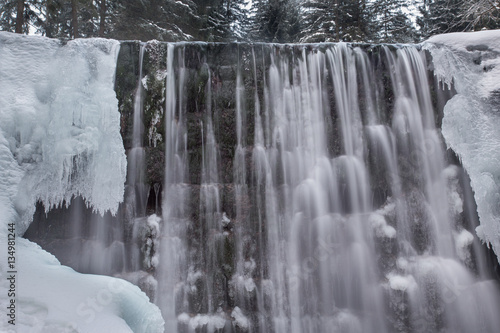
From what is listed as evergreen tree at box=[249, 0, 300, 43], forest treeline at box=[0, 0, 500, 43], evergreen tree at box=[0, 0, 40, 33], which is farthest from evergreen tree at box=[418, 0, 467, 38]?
evergreen tree at box=[0, 0, 40, 33]

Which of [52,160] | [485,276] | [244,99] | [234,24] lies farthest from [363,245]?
[234,24]

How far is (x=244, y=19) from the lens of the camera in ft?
48.0

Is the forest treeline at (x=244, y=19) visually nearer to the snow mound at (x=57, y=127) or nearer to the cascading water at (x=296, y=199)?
the snow mound at (x=57, y=127)

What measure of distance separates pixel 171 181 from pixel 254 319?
225 cm

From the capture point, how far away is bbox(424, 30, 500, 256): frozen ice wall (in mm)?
5215

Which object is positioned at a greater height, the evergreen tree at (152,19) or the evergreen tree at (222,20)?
the evergreen tree at (222,20)

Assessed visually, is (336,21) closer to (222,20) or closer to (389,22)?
(389,22)

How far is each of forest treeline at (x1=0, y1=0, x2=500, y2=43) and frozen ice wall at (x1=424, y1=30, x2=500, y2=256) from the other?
3.87m

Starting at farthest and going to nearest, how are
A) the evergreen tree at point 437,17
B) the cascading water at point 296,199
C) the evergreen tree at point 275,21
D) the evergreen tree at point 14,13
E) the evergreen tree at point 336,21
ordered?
the evergreen tree at point 275,21, the evergreen tree at point 437,17, the evergreen tree at point 336,21, the evergreen tree at point 14,13, the cascading water at point 296,199

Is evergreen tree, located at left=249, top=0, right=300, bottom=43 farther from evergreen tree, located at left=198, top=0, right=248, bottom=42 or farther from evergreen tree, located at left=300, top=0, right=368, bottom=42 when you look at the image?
evergreen tree, located at left=300, top=0, right=368, bottom=42

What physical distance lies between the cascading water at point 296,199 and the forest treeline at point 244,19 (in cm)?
525

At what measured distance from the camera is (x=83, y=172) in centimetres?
508

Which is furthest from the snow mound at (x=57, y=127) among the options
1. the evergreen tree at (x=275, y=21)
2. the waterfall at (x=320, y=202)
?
the evergreen tree at (x=275, y=21)

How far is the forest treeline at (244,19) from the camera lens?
1068 centimetres
